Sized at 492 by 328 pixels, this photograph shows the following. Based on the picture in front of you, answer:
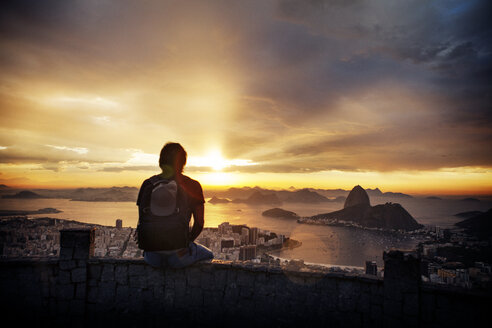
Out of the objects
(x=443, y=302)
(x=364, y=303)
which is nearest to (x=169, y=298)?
(x=364, y=303)

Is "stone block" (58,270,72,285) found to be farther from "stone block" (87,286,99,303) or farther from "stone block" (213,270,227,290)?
"stone block" (213,270,227,290)

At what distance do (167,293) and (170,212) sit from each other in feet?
5.23

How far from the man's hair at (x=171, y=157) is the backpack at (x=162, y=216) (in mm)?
243

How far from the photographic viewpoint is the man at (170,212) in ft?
11.7

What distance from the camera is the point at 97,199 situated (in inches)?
4306

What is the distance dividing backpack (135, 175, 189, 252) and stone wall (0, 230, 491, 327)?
2.71ft

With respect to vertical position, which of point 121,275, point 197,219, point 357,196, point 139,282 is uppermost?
point 197,219

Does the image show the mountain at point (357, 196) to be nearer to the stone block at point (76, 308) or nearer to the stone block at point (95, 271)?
the stone block at point (95, 271)

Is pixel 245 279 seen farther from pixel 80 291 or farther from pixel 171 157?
pixel 80 291

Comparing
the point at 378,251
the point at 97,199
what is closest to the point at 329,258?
the point at 378,251

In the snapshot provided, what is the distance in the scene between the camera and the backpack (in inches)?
140

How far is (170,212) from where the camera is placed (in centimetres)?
358

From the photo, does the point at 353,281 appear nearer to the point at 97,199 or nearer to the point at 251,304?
the point at 251,304

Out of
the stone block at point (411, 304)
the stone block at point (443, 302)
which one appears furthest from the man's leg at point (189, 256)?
the stone block at point (443, 302)
